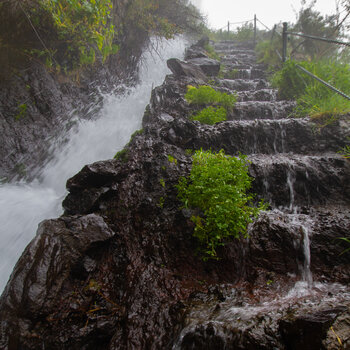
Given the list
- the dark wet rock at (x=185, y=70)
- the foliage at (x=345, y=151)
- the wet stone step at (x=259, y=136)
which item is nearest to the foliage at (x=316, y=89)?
the wet stone step at (x=259, y=136)

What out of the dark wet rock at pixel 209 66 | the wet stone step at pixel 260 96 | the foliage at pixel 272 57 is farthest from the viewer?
the foliage at pixel 272 57

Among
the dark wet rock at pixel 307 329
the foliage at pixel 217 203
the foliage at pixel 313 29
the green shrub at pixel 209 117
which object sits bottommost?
the dark wet rock at pixel 307 329

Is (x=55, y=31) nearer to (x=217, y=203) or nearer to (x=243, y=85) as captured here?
(x=217, y=203)

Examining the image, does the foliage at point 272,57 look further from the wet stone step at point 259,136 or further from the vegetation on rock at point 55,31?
the vegetation on rock at point 55,31

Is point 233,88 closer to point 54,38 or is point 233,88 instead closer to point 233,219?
point 54,38

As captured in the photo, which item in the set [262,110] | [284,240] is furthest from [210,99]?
[284,240]

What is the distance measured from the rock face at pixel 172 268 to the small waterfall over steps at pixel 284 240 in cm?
2

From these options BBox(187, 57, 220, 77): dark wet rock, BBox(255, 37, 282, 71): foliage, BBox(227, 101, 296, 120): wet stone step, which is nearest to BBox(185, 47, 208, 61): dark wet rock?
BBox(187, 57, 220, 77): dark wet rock

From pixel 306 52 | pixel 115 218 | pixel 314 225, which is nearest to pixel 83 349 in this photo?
pixel 115 218

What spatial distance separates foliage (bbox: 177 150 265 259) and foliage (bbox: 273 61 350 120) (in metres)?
3.70

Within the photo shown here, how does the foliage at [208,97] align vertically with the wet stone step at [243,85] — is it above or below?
below

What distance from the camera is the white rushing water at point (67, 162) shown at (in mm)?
4262

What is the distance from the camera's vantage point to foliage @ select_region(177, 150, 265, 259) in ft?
9.66

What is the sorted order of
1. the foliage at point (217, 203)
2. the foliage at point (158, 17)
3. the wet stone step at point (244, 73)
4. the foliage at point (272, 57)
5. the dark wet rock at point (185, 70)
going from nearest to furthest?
1. the foliage at point (217, 203)
2. the dark wet rock at point (185, 70)
3. the foliage at point (158, 17)
4. the wet stone step at point (244, 73)
5. the foliage at point (272, 57)
